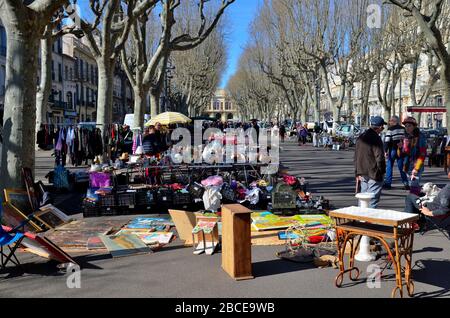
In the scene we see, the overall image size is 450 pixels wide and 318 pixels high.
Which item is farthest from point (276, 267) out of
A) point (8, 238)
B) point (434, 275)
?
point (8, 238)

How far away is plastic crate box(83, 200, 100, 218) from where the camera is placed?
9.19 metres

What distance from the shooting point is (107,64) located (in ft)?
54.4

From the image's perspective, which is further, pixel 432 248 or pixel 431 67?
pixel 431 67

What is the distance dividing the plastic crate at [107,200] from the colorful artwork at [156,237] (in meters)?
2.00

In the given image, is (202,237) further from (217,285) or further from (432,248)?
(432,248)

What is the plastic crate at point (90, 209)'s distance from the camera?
9.19m

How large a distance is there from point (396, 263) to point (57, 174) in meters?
9.60

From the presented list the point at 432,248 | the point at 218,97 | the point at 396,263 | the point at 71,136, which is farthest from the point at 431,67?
the point at 218,97

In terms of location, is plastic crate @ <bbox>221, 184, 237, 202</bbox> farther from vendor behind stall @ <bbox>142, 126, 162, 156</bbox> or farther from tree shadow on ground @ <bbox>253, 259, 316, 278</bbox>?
vendor behind stall @ <bbox>142, 126, 162, 156</bbox>

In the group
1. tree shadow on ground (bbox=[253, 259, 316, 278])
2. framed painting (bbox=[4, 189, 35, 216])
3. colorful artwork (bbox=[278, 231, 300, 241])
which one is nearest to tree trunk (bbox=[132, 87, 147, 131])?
framed painting (bbox=[4, 189, 35, 216])

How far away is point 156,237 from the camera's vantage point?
A: 7.38 metres

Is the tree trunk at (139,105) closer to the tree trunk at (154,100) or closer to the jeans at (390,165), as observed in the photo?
the tree trunk at (154,100)

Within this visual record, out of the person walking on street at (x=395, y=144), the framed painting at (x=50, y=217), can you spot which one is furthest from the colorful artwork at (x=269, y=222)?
the person walking on street at (x=395, y=144)

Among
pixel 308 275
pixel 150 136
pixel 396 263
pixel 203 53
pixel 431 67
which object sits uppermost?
pixel 203 53
